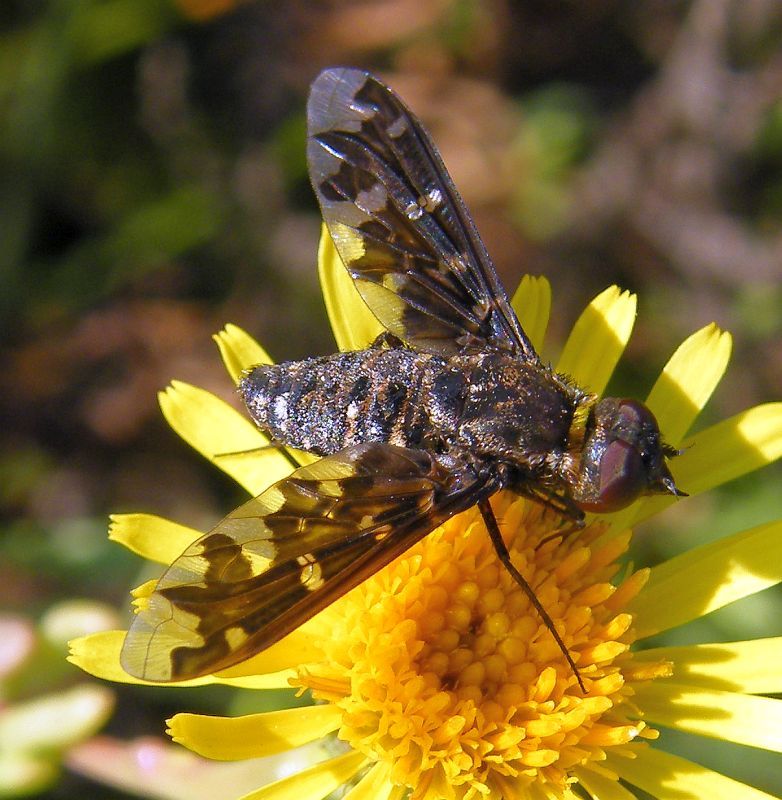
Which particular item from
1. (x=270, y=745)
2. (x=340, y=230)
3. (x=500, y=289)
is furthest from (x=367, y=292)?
(x=270, y=745)

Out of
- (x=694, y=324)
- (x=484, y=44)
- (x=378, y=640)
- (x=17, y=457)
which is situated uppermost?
(x=484, y=44)

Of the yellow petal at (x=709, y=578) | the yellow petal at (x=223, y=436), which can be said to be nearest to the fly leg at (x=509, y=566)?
the yellow petal at (x=709, y=578)

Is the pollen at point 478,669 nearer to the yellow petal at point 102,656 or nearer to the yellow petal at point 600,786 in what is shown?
the yellow petal at point 600,786

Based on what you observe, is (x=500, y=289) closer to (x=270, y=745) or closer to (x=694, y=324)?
(x=270, y=745)

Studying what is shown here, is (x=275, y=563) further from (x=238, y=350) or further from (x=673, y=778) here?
(x=673, y=778)

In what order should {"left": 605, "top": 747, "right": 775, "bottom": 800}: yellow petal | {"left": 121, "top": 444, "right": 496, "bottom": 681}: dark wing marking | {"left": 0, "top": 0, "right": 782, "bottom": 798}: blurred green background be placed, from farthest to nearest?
{"left": 0, "top": 0, "right": 782, "bottom": 798}: blurred green background
{"left": 605, "top": 747, "right": 775, "bottom": 800}: yellow petal
{"left": 121, "top": 444, "right": 496, "bottom": 681}: dark wing marking

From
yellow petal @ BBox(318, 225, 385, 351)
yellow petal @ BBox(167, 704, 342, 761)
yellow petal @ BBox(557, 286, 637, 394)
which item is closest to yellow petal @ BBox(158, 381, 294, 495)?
yellow petal @ BBox(318, 225, 385, 351)

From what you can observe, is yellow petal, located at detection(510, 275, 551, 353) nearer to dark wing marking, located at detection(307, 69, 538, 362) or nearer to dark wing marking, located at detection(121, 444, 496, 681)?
dark wing marking, located at detection(307, 69, 538, 362)
